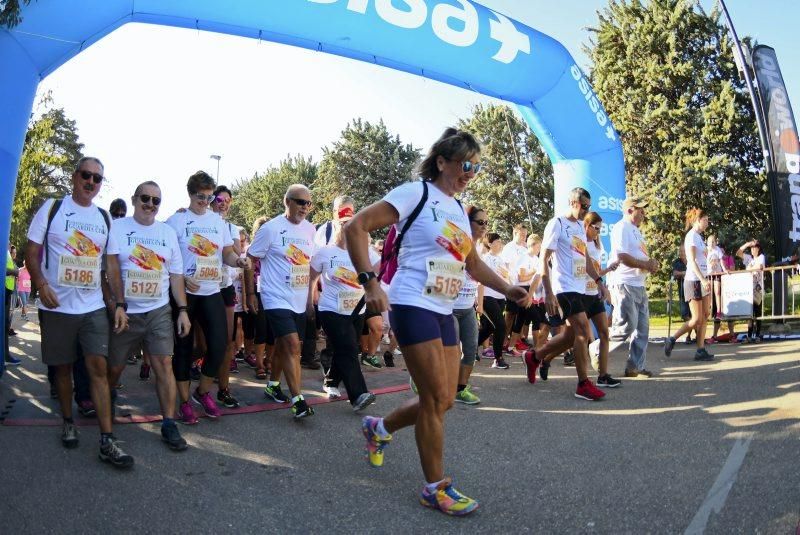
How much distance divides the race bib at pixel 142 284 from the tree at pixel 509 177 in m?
29.0

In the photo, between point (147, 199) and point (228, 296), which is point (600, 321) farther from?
point (147, 199)

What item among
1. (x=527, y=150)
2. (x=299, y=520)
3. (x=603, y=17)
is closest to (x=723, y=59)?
(x=603, y=17)

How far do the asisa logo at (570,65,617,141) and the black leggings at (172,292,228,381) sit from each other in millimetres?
8413

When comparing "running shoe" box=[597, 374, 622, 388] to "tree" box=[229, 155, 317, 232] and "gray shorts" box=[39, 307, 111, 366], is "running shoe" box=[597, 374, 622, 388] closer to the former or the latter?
"gray shorts" box=[39, 307, 111, 366]

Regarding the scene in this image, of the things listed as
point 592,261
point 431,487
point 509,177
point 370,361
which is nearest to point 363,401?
point 431,487

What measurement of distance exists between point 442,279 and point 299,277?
→ 2.51 meters

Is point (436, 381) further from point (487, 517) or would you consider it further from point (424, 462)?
point (487, 517)

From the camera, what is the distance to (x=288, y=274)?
580 cm

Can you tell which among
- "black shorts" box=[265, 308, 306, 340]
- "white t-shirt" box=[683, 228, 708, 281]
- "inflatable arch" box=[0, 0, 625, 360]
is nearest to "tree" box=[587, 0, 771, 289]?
"inflatable arch" box=[0, 0, 625, 360]

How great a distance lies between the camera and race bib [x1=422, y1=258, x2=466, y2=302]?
359 cm

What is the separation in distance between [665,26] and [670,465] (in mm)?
25158

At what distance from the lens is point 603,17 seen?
27594 millimetres

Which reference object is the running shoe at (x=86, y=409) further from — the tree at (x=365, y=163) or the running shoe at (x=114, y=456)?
the tree at (x=365, y=163)

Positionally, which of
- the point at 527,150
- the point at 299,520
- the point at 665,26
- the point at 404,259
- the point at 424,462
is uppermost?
the point at 665,26
